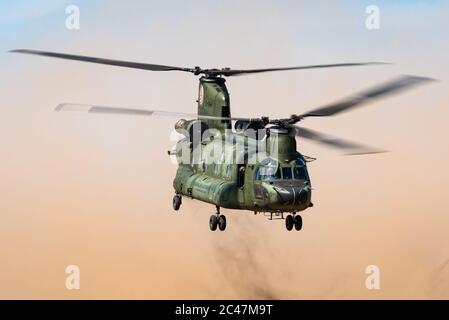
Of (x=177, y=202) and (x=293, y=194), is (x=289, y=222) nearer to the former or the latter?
(x=293, y=194)

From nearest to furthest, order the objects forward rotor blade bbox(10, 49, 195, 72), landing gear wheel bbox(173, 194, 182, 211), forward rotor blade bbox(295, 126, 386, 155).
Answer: forward rotor blade bbox(295, 126, 386, 155)
forward rotor blade bbox(10, 49, 195, 72)
landing gear wheel bbox(173, 194, 182, 211)

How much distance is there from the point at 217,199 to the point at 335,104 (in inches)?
223

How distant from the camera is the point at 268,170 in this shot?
31.5 meters

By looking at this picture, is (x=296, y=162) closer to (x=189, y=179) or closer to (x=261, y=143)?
(x=261, y=143)

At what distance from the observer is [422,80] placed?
28.5 m

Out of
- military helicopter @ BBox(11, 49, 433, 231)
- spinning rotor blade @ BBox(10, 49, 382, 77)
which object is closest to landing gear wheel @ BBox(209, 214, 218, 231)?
military helicopter @ BBox(11, 49, 433, 231)

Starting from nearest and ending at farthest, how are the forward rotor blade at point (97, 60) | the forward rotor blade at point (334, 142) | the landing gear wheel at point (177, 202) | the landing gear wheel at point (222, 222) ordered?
the forward rotor blade at point (334, 142)
the forward rotor blade at point (97, 60)
the landing gear wheel at point (222, 222)
the landing gear wheel at point (177, 202)

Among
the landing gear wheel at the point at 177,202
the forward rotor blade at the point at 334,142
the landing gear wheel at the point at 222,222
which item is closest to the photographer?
the forward rotor blade at the point at 334,142

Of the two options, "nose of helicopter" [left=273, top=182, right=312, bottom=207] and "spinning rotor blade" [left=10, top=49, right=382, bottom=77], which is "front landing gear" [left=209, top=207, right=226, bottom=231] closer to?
"nose of helicopter" [left=273, top=182, right=312, bottom=207]

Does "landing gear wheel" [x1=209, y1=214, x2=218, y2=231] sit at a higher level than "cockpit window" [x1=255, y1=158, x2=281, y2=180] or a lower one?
lower

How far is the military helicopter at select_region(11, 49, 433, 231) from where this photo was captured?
3003cm

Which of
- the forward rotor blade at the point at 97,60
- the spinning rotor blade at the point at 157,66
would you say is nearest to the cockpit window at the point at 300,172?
the spinning rotor blade at the point at 157,66

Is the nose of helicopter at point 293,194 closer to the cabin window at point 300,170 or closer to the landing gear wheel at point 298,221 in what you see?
the cabin window at point 300,170

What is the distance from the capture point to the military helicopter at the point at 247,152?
30031 mm
